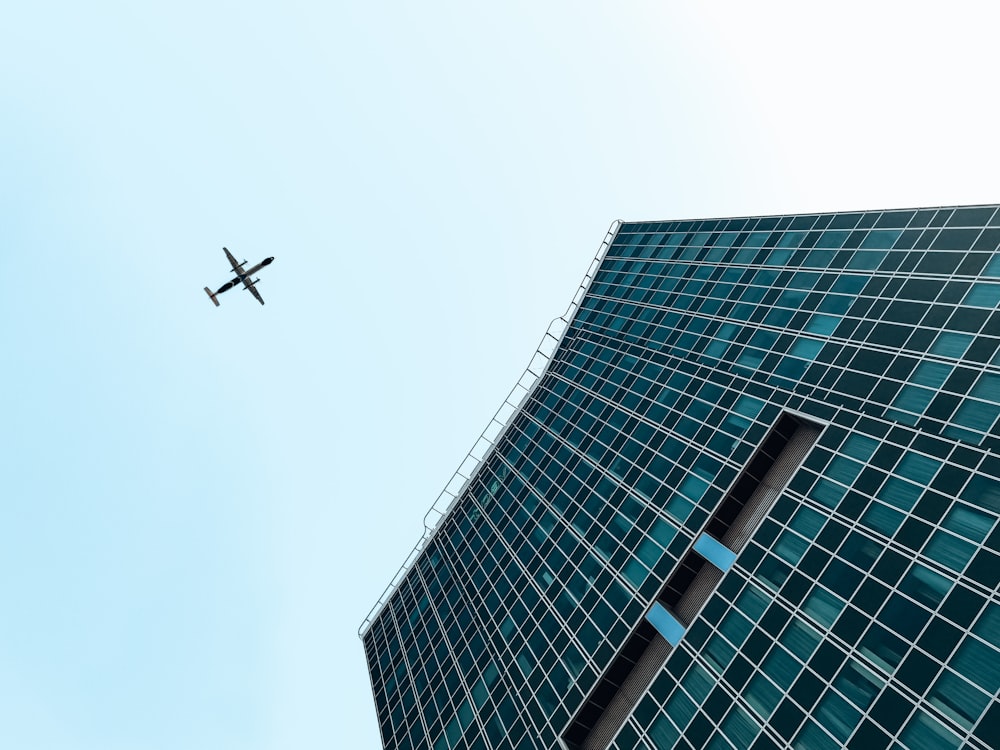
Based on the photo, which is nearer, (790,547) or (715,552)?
(790,547)

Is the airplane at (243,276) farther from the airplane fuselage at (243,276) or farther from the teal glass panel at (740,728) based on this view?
the teal glass panel at (740,728)

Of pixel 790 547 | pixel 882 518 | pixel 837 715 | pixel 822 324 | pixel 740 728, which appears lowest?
pixel 740 728

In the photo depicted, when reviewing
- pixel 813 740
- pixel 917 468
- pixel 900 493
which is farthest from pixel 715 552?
pixel 813 740

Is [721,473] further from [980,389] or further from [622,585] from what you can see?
[980,389]

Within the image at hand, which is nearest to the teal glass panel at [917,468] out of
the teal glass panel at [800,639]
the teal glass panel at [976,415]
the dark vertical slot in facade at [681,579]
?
the teal glass panel at [976,415]

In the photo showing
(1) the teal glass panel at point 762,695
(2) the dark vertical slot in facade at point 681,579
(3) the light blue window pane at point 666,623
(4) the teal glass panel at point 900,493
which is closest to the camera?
(1) the teal glass panel at point 762,695

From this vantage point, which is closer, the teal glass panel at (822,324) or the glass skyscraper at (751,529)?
the glass skyscraper at (751,529)

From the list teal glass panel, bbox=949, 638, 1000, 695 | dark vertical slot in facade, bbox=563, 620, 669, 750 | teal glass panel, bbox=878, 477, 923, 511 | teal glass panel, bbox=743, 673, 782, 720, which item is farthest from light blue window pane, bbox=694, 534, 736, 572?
teal glass panel, bbox=949, 638, 1000, 695

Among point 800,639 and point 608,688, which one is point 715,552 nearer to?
point 800,639
